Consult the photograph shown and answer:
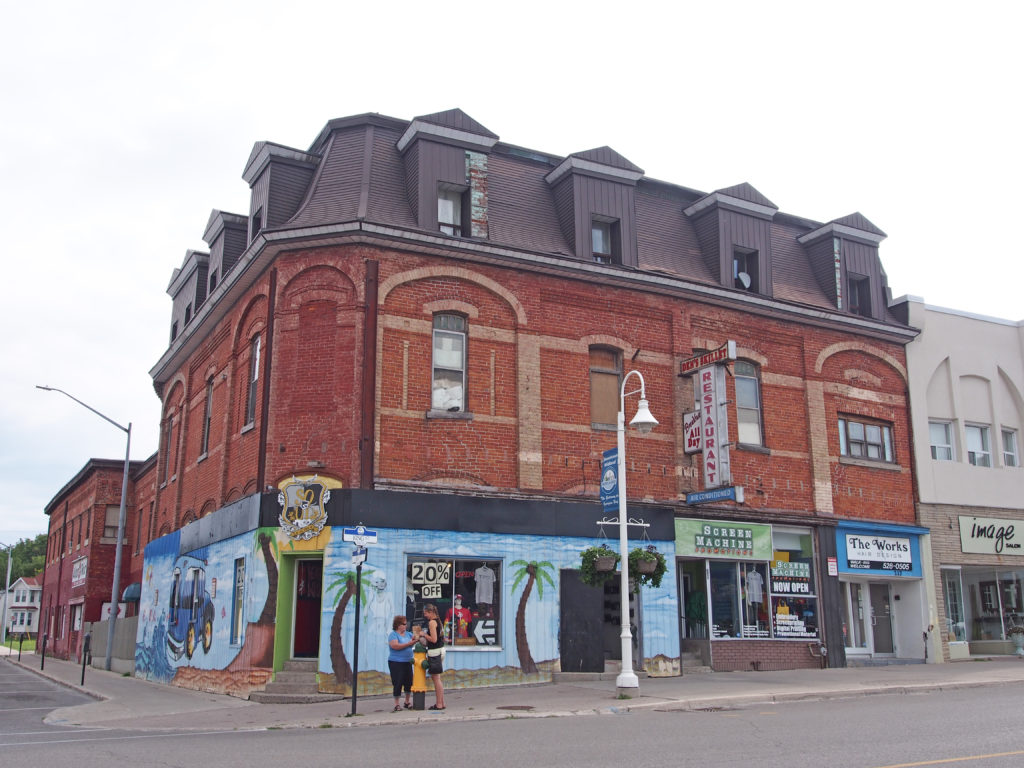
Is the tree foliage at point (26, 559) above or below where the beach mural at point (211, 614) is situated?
above

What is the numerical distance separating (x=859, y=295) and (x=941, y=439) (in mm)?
4635

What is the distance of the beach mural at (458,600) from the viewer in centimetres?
1781

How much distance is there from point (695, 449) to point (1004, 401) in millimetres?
12038

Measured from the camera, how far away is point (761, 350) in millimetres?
23766

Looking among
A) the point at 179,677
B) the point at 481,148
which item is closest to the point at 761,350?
the point at 481,148

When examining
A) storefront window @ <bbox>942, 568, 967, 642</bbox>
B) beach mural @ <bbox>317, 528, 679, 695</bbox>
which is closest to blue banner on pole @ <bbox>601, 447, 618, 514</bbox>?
beach mural @ <bbox>317, 528, 679, 695</bbox>

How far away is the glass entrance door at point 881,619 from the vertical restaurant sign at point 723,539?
14.3 ft

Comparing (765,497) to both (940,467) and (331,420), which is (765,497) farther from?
(331,420)

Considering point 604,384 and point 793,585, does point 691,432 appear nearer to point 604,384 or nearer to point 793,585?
point 604,384

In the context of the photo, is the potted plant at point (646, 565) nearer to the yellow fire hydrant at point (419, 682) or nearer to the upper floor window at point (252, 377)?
the yellow fire hydrant at point (419, 682)

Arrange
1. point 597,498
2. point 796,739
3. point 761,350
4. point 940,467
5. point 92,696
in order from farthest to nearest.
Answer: point 940,467 → point 761,350 → point 92,696 → point 597,498 → point 796,739

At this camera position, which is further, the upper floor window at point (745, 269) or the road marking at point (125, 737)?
the upper floor window at point (745, 269)

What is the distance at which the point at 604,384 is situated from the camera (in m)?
21.7

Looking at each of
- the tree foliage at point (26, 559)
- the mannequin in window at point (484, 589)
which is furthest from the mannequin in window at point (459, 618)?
the tree foliage at point (26, 559)
